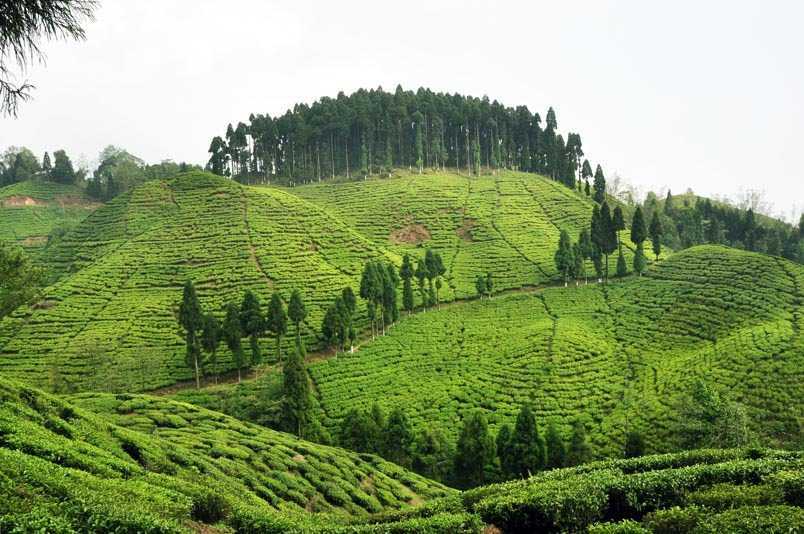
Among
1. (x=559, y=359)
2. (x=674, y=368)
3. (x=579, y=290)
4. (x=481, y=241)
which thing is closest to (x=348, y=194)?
(x=481, y=241)

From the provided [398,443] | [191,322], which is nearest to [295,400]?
[398,443]

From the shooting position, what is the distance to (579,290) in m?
84.3

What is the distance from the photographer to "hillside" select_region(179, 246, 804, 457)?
51031 mm

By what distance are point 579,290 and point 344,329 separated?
39827 millimetres

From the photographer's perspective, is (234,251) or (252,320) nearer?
(252,320)

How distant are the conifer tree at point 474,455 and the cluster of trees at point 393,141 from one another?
10456 centimetres

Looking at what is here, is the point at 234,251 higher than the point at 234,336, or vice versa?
the point at 234,251

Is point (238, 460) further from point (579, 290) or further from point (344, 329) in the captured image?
point (579, 290)

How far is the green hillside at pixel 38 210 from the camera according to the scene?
4749 inches

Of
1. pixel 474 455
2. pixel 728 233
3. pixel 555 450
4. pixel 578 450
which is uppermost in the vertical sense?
pixel 728 233

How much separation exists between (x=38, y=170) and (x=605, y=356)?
569 feet

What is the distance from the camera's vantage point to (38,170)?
16338 centimetres

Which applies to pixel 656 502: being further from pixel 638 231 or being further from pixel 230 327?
pixel 638 231

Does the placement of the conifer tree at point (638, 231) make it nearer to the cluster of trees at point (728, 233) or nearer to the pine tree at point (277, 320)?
the cluster of trees at point (728, 233)
